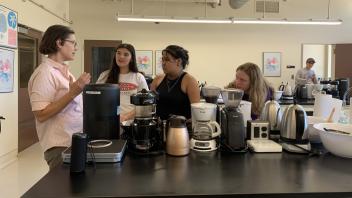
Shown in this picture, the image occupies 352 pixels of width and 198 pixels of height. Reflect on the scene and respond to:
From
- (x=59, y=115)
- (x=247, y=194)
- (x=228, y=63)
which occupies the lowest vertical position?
(x=247, y=194)

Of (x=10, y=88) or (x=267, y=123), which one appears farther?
(x=10, y=88)

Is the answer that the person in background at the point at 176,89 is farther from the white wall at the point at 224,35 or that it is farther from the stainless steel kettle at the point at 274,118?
the white wall at the point at 224,35

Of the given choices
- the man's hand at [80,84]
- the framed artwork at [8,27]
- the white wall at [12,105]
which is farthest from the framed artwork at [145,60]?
the man's hand at [80,84]

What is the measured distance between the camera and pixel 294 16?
763 cm

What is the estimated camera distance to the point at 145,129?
153cm

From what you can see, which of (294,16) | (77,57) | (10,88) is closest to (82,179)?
(10,88)

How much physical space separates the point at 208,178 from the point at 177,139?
1.07 ft

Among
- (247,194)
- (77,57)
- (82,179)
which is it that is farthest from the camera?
(77,57)

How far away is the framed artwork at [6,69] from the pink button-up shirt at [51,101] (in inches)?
106

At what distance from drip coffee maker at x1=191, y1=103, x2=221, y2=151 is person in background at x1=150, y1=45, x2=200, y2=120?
770 millimetres

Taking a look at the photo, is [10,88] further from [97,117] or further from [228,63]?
[228,63]

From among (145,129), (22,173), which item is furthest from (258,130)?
(22,173)

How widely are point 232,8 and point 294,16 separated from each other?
1648 millimetres

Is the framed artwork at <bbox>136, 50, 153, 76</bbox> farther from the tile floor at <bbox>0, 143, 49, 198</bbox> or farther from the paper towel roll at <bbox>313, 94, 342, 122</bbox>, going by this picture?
the paper towel roll at <bbox>313, 94, 342, 122</bbox>
